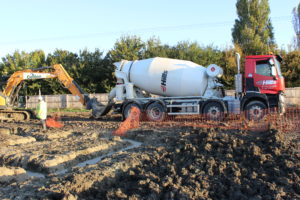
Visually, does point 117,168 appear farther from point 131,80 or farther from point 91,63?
point 91,63

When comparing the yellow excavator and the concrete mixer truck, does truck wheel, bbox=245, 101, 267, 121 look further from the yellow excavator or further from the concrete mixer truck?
the yellow excavator

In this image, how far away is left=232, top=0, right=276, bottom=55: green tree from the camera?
29219 mm

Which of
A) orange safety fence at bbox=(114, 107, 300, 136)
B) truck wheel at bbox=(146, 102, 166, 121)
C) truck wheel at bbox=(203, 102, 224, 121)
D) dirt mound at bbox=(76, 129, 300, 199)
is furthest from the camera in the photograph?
truck wheel at bbox=(146, 102, 166, 121)

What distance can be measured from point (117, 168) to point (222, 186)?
2.17 metres

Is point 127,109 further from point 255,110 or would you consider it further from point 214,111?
point 255,110

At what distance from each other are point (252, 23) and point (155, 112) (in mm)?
23749

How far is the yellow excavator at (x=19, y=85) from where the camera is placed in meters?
14.8

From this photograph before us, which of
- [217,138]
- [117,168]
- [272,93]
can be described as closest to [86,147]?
[117,168]

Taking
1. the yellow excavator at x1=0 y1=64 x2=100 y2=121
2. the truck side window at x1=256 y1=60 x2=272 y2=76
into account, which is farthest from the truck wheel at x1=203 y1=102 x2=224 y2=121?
the yellow excavator at x1=0 y1=64 x2=100 y2=121

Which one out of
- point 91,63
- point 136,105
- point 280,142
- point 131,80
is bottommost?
point 280,142

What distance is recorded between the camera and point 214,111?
36.9ft

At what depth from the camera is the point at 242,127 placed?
30.0ft

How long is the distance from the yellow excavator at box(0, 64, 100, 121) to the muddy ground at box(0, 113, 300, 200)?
6.74 meters

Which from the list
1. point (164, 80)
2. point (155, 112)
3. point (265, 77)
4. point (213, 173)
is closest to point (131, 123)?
point (155, 112)
